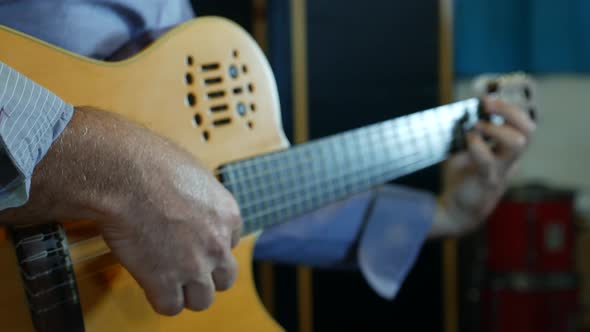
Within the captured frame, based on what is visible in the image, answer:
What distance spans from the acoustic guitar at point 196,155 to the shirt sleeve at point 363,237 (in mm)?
173

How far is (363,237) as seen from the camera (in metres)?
1.13

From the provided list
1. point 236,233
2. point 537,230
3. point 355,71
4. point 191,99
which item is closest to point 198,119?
point 191,99

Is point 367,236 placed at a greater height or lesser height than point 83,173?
lesser

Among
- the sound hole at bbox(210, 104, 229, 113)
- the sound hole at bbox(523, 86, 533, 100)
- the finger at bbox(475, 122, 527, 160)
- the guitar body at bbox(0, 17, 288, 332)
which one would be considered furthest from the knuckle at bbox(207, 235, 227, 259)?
the sound hole at bbox(523, 86, 533, 100)

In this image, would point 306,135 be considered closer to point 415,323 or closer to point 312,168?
point 415,323

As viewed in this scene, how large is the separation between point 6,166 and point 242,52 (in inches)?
15.5

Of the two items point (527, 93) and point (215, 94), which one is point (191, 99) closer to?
point (215, 94)

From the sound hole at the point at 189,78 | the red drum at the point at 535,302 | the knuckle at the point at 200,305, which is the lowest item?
the red drum at the point at 535,302

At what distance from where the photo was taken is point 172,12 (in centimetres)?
86

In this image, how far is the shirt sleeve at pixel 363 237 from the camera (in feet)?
3.68

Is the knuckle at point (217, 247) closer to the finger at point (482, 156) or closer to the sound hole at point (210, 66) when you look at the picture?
the sound hole at point (210, 66)

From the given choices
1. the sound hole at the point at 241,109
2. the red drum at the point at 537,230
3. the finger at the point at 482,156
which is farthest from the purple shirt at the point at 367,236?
the red drum at the point at 537,230

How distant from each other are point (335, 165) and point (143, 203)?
365mm

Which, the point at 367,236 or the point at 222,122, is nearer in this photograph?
the point at 222,122
